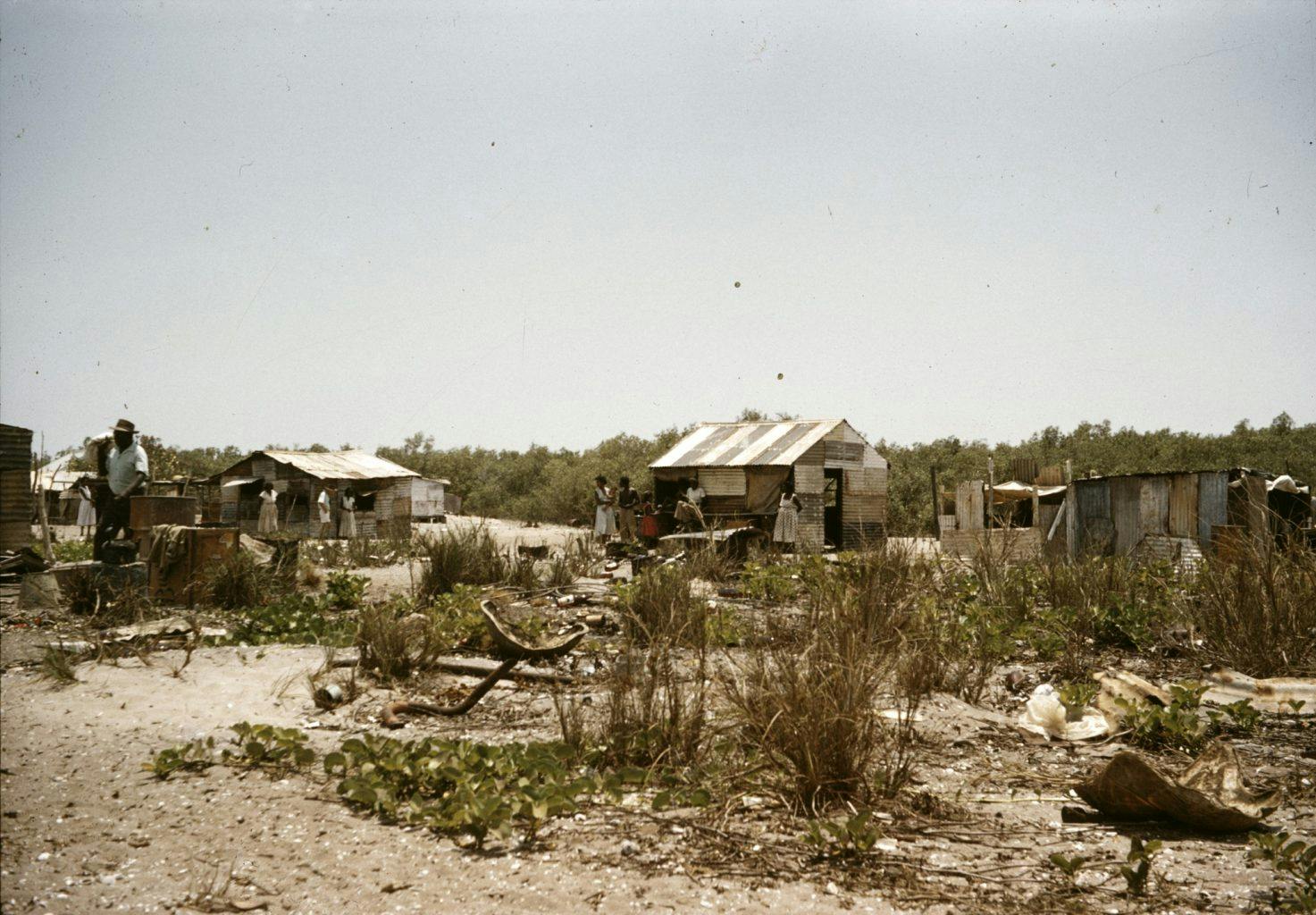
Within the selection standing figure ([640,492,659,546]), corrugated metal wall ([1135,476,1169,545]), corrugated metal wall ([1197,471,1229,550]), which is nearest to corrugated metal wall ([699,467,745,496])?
standing figure ([640,492,659,546])

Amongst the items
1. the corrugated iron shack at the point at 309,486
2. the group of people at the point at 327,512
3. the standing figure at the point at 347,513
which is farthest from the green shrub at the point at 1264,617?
the standing figure at the point at 347,513

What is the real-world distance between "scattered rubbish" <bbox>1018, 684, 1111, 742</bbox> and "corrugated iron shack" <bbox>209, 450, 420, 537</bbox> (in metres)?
18.9

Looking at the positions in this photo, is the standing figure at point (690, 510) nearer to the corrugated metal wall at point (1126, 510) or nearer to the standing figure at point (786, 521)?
the standing figure at point (786, 521)

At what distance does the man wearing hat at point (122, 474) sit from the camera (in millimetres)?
7660

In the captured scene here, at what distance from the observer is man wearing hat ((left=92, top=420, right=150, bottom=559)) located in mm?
7660

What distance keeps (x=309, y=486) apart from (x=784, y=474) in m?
13.0

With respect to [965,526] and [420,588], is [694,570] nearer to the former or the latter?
[420,588]

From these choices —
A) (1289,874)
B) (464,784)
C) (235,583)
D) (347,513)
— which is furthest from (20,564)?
(347,513)

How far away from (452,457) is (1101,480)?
34.0 meters

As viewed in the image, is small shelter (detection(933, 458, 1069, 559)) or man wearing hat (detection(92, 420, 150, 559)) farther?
small shelter (detection(933, 458, 1069, 559))

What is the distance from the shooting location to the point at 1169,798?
2869 millimetres

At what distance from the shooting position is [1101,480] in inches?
483

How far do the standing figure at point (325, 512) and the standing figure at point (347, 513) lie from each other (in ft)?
0.95

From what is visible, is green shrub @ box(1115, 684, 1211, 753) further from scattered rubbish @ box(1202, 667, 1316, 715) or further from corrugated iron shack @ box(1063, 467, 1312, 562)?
corrugated iron shack @ box(1063, 467, 1312, 562)
